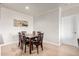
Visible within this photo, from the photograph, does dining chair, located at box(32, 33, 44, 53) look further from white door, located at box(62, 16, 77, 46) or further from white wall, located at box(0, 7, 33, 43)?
white door, located at box(62, 16, 77, 46)

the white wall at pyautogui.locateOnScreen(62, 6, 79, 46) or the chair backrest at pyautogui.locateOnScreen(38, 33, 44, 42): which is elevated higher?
the white wall at pyautogui.locateOnScreen(62, 6, 79, 46)

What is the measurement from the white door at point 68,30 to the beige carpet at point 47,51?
6.9 inches

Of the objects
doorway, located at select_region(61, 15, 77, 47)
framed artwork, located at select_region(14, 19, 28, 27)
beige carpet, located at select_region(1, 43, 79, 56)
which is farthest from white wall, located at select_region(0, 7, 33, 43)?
doorway, located at select_region(61, 15, 77, 47)

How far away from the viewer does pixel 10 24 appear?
2135 mm

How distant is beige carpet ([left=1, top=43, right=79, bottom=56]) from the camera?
6.54ft

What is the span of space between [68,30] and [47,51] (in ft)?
2.46

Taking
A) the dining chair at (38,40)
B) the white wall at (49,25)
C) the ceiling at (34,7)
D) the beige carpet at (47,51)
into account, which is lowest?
the beige carpet at (47,51)

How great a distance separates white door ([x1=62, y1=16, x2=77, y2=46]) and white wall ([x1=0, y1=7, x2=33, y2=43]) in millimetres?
836

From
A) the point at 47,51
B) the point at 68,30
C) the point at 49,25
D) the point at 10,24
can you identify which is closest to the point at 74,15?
the point at 68,30

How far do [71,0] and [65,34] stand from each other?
2.72 feet

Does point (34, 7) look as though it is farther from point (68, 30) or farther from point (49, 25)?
point (68, 30)

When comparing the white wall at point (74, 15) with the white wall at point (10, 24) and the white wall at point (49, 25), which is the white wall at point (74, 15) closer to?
the white wall at point (49, 25)

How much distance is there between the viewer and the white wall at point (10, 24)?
204 cm

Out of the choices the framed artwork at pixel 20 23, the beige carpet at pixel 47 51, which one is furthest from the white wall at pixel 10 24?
the beige carpet at pixel 47 51
